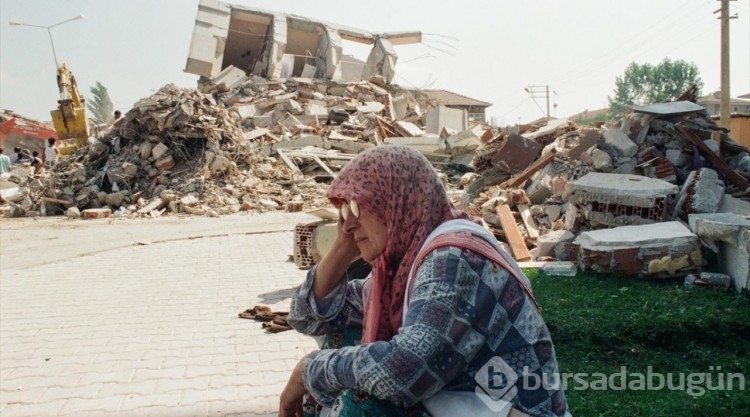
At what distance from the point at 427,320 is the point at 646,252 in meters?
4.45

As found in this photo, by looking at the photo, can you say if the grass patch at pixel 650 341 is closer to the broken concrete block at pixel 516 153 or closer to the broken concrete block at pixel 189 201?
the broken concrete block at pixel 516 153

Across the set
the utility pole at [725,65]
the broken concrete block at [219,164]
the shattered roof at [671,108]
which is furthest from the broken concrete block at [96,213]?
the utility pole at [725,65]

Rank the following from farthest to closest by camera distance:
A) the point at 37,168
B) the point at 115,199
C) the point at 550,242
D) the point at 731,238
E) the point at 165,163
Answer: the point at 37,168 → the point at 165,163 → the point at 115,199 → the point at 550,242 → the point at 731,238

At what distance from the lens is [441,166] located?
1798 cm

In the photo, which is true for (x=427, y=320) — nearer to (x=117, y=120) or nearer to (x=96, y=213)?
(x=96, y=213)

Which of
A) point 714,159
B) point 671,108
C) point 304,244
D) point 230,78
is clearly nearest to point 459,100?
point 230,78

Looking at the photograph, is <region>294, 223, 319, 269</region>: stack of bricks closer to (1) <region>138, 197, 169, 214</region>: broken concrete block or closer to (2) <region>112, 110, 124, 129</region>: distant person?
(1) <region>138, 197, 169, 214</region>: broken concrete block

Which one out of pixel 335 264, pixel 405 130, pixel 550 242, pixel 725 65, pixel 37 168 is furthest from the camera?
pixel 405 130

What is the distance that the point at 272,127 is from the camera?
856 inches

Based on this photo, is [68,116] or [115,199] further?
[68,116]

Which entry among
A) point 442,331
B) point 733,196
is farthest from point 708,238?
point 442,331

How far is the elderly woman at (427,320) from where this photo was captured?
59.8 inches

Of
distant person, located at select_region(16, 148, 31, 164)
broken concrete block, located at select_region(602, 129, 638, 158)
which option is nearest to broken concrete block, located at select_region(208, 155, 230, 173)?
distant person, located at select_region(16, 148, 31, 164)

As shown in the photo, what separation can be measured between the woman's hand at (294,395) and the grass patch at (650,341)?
1714mm
